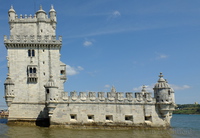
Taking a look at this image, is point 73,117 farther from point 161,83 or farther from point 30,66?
point 161,83

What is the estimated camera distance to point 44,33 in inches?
1362

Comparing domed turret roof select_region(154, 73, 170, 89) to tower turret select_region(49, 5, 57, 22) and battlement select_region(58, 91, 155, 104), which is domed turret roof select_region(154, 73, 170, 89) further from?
tower turret select_region(49, 5, 57, 22)

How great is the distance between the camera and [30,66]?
3284 centimetres

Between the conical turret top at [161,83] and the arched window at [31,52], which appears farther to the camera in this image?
the arched window at [31,52]

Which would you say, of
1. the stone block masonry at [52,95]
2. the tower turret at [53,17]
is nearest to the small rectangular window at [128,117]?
the stone block masonry at [52,95]

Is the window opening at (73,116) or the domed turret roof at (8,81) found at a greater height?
the domed turret roof at (8,81)

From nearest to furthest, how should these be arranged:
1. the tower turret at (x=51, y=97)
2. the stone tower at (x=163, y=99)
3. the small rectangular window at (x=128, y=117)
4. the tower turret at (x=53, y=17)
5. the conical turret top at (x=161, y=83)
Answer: the tower turret at (x=51, y=97)
the stone tower at (x=163, y=99)
the conical turret top at (x=161, y=83)
the small rectangular window at (x=128, y=117)
the tower turret at (x=53, y=17)

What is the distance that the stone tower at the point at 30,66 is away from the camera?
3203 cm

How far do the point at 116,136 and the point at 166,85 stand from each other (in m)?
10.8

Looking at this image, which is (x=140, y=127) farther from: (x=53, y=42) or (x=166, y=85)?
(x=53, y=42)

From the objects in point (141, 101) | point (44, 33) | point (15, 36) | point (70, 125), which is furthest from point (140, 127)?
point (15, 36)

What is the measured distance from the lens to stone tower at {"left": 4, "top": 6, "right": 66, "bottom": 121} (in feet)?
105

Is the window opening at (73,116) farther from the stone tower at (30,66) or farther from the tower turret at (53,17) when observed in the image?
the tower turret at (53,17)

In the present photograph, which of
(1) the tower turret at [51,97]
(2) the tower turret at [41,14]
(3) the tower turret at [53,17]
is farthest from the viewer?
(3) the tower turret at [53,17]
